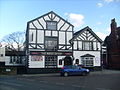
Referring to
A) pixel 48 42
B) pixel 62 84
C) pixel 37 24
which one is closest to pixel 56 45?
pixel 48 42

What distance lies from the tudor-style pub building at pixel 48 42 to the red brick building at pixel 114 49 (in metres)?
13.7

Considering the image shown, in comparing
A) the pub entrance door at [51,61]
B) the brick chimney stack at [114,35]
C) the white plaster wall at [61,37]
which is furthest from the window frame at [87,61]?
the brick chimney stack at [114,35]

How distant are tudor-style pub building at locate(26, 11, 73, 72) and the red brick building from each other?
45.1 ft

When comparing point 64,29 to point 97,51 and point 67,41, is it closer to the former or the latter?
point 67,41

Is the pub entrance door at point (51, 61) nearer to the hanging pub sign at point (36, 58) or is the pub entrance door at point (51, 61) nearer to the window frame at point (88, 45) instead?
the hanging pub sign at point (36, 58)

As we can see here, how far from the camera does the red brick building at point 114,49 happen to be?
145 feet

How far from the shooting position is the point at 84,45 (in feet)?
120

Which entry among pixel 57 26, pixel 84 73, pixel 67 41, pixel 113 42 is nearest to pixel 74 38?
pixel 67 41

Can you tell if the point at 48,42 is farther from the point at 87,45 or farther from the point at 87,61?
the point at 87,61

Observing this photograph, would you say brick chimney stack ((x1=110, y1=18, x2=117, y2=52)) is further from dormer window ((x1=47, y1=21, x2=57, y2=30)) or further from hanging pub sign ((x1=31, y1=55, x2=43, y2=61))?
hanging pub sign ((x1=31, y1=55, x2=43, y2=61))

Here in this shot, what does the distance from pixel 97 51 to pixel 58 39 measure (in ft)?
26.5

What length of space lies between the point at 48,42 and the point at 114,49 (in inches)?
735

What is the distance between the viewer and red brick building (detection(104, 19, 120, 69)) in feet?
145

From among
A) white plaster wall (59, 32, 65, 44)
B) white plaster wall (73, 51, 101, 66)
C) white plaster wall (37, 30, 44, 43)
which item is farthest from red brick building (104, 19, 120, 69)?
white plaster wall (37, 30, 44, 43)
